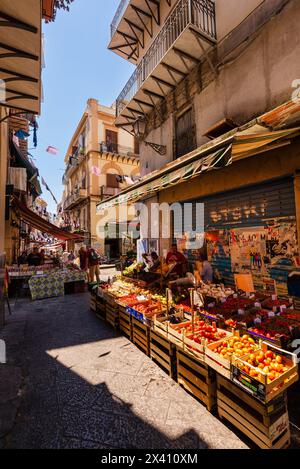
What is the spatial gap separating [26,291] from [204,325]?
30.3 ft

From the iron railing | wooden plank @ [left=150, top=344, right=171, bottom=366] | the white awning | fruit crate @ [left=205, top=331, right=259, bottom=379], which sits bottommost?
wooden plank @ [left=150, top=344, right=171, bottom=366]

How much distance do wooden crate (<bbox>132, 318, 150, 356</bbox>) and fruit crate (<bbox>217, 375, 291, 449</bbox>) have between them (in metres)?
2.01

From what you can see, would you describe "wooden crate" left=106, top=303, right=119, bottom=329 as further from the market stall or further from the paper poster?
the paper poster

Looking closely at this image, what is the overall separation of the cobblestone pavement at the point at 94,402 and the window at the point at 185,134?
7621 mm

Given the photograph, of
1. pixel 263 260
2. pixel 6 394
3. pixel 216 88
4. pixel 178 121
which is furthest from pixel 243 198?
pixel 6 394

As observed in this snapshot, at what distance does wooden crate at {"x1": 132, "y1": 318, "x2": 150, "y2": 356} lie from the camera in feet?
15.2

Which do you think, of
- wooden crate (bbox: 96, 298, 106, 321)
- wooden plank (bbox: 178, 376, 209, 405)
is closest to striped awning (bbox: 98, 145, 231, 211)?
wooden plank (bbox: 178, 376, 209, 405)

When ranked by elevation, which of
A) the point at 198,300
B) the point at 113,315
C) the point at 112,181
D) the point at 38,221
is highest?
the point at 112,181

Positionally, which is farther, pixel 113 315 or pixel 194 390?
pixel 113 315

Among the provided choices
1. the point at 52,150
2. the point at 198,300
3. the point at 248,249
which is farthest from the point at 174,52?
the point at 52,150

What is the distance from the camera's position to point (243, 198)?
6.88 meters

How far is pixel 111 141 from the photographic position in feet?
88.4

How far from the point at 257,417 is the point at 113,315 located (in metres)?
4.19

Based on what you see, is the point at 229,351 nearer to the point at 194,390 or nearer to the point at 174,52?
the point at 194,390
